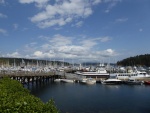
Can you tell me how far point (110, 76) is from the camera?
15275 cm

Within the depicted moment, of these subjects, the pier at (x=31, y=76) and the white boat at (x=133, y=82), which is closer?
the pier at (x=31, y=76)

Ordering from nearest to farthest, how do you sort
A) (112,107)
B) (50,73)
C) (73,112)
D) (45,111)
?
(45,111) → (73,112) → (112,107) → (50,73)

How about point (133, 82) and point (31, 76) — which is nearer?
point (31, 76)

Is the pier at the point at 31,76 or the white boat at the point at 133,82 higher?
the pier at the point at 31,76

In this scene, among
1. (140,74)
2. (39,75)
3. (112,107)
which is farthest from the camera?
(140,74)

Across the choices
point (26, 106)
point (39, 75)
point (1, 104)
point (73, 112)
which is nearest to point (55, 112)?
point (26, 106)

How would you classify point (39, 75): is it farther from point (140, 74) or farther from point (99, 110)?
point (99, 110)

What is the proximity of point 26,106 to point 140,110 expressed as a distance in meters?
49.2

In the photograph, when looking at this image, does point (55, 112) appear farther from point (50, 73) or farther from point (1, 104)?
point (50, 73)

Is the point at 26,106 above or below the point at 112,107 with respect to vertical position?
above

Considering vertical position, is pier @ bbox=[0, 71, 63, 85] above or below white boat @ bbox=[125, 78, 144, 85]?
above

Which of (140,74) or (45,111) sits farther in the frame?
(140,74)

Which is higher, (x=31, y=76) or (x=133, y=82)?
(x=31, y=76)

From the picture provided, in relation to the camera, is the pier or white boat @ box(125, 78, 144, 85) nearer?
the pier
